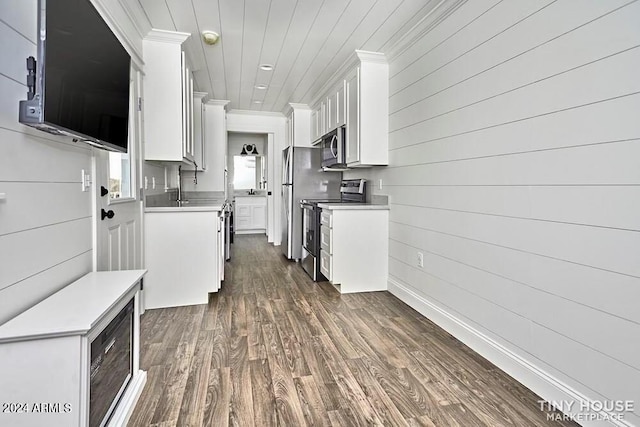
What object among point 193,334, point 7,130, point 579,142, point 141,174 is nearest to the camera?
point 7,130

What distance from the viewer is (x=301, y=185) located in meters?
5.03

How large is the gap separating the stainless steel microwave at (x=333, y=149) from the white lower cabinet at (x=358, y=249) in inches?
32.3

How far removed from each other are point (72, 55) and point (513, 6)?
86.9 inches

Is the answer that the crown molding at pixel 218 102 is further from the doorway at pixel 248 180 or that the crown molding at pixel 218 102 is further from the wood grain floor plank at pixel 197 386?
the wood grain floor plank at pixel 197 386

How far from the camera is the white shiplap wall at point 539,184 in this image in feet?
4.61

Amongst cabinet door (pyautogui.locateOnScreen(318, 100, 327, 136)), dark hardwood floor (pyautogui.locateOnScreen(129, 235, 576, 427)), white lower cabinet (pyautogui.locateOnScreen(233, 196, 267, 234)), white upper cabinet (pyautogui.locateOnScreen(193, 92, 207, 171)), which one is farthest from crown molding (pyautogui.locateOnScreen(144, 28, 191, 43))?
white lower cabinet (pyautogui.locateOnScreen(233, 196, 267, 234))

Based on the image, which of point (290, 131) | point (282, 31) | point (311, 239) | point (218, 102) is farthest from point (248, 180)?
point (282, 31)

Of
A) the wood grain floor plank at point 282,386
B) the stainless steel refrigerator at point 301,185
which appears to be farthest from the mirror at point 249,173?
the wood grain floor plank at point 282,386

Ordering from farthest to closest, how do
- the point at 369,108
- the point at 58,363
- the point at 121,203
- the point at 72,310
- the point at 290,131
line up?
the point at 290,131 < the point at 369,108 < the point at 121,203 < the point at 72,310 < the point at 58,363

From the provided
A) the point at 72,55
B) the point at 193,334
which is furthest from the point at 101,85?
the point at 193,334

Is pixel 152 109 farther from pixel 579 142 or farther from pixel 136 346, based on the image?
pixel 579 142

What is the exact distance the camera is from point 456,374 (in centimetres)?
198

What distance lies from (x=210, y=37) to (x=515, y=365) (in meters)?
3.37

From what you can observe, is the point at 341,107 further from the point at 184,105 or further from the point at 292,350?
the point at 292,350
